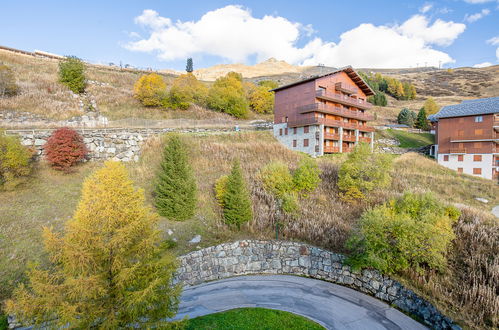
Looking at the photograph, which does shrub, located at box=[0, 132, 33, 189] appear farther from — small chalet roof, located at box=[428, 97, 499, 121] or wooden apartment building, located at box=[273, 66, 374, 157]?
small chalet roof, located at box=[428, 97, 499, 121]

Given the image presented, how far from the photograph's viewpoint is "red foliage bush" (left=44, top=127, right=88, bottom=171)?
23609 millimetres

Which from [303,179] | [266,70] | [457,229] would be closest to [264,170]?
[303,179]

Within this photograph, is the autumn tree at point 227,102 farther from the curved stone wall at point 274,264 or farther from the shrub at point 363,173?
the curved stone wall at point 274,264

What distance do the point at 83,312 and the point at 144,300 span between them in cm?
182

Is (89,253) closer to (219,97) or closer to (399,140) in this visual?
(219,97)

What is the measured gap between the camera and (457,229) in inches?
728

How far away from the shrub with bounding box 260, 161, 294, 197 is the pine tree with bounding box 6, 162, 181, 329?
15684 millimetres

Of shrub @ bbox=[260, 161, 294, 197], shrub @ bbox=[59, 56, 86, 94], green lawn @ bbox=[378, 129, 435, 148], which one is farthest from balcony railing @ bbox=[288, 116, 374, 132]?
shrub @ bbox=[59, 56, 86, 94]

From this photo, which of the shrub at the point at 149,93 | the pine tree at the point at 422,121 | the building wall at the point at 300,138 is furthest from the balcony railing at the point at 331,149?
the pine tree at the point at 422,121

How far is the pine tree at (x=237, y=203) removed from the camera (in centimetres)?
2138

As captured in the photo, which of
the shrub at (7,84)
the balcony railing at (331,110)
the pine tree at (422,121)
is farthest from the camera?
the pine tree at (422,121)

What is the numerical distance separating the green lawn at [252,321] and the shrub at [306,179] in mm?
13206

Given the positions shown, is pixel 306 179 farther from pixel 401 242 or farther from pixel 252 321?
pixel 252 321

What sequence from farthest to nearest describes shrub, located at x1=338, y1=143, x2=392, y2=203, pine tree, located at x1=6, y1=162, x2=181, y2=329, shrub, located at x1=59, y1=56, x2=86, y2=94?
shrub, located at x1=59, y1=56, x2=86, y2=94 → shrub, located at x1=338, y1=143, x2=392, y2=203 → pine tree, located at x1=6, y1=162, x2=181, y2=329
